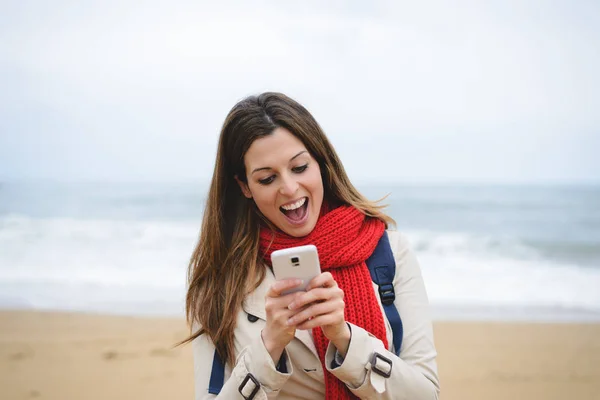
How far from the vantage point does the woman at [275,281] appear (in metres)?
2.05

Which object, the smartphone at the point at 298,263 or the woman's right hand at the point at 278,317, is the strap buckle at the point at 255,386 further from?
the smartphone at the point at 298,263

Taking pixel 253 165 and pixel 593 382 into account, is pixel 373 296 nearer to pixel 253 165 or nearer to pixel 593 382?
pixel 253 165

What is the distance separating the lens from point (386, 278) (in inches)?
91.8

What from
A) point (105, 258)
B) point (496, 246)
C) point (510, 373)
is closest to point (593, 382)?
point (510, 373)

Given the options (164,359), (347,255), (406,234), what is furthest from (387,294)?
(406,234)

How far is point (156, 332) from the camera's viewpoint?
27.2ft

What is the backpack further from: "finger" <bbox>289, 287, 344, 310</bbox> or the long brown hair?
"finger" <bbox>289, 287, 344, 310</bbox>

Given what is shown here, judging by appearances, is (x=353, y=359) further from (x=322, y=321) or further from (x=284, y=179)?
(x=284, y=179)

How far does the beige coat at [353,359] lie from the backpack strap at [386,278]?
0.02 m

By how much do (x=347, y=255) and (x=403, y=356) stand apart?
41 centimetres

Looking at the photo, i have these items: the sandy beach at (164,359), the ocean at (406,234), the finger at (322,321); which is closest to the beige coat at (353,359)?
the finger at (322,321)

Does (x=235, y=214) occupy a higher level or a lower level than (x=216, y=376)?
higher

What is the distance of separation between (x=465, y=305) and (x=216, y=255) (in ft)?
25.0

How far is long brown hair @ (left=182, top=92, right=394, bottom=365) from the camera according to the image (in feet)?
7.70
